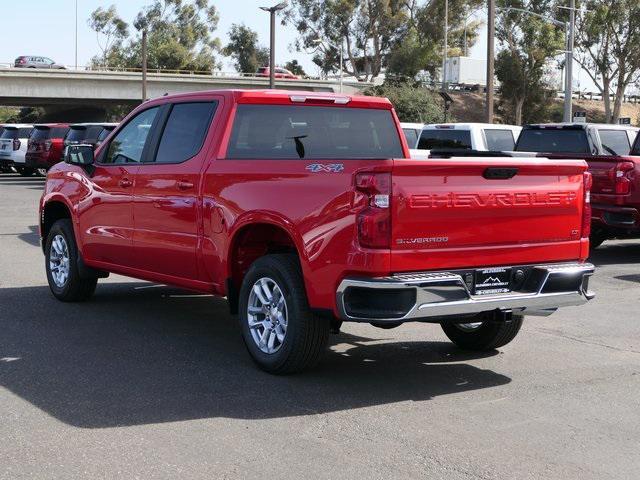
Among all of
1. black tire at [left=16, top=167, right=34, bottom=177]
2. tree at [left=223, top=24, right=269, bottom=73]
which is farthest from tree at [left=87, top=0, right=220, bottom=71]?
black tire at [left=16, top=167, right=34, bottom=177]

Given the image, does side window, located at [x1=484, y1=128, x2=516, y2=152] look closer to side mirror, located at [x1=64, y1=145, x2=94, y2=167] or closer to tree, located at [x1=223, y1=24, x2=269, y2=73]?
side mirror, located at [x1=64, y1=145, x2=94, y2=167]

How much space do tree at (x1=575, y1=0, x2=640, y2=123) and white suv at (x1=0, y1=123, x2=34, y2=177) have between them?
44106mm

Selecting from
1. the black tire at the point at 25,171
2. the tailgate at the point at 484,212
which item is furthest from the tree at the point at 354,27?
the tailgate at the point at 484,212

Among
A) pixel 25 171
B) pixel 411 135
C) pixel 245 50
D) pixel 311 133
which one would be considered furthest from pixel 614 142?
pixel 245 50

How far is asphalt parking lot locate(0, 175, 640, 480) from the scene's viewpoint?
4730 mm

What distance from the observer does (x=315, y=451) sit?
4.90 meters

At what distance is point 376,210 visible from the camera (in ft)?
18.3

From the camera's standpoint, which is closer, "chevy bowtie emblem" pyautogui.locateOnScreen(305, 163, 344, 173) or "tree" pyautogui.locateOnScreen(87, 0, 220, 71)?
"chevy bowtie emblem" pyautogui.locateOnScreen(305, 163, 344, 173)

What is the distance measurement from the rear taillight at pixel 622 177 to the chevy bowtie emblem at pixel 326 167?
7.73 metres

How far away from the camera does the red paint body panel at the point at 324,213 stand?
5.68 meters

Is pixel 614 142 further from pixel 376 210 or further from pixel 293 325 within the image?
pixel 376 210

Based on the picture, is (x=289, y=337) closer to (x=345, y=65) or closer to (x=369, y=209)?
(x=369, y=209)

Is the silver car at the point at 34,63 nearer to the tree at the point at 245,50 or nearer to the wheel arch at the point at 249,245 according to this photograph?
the tree at the point at 245,50

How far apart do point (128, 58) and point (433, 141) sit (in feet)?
305
